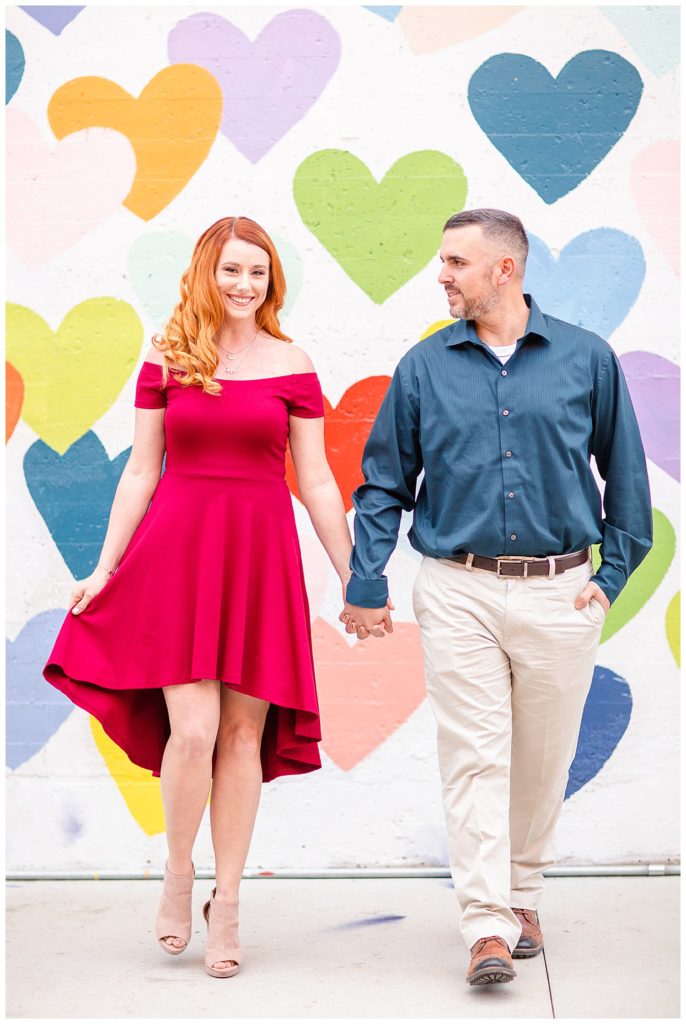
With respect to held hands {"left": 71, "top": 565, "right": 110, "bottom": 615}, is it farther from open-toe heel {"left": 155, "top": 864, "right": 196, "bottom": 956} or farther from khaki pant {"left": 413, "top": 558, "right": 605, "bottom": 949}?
khaki pant {"left": 413, "top": 558, "right": 605, "bottom": 949}

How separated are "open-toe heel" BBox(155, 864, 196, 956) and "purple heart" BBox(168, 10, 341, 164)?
2.24 m

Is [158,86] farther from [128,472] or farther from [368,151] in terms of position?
[128,472]

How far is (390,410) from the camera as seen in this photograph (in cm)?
340

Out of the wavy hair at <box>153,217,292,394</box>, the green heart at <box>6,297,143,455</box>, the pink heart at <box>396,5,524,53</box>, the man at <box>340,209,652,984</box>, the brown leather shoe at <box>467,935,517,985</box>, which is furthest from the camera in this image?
the green heart at <box>6,297,143,455</box>

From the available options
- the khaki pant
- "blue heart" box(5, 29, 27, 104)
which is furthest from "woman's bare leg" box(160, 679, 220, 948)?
"blue heart" box(5, 29, 27, 104)

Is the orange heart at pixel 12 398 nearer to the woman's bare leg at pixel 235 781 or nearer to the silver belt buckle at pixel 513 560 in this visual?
the woman's bare leg at pixel 235 781

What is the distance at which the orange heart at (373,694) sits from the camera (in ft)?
13.8

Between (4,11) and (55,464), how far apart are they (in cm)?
148

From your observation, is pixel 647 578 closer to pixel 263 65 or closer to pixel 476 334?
pixel 476 334

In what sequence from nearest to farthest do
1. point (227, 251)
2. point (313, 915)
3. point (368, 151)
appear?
point (227, 251) < point (313, 915) < point (368, 151)

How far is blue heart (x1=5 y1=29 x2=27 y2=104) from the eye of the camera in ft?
13.8

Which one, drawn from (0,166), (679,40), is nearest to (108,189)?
(0,166)

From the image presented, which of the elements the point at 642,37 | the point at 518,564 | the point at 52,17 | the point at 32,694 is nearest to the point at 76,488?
the point at 32,694

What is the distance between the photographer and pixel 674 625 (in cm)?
418
